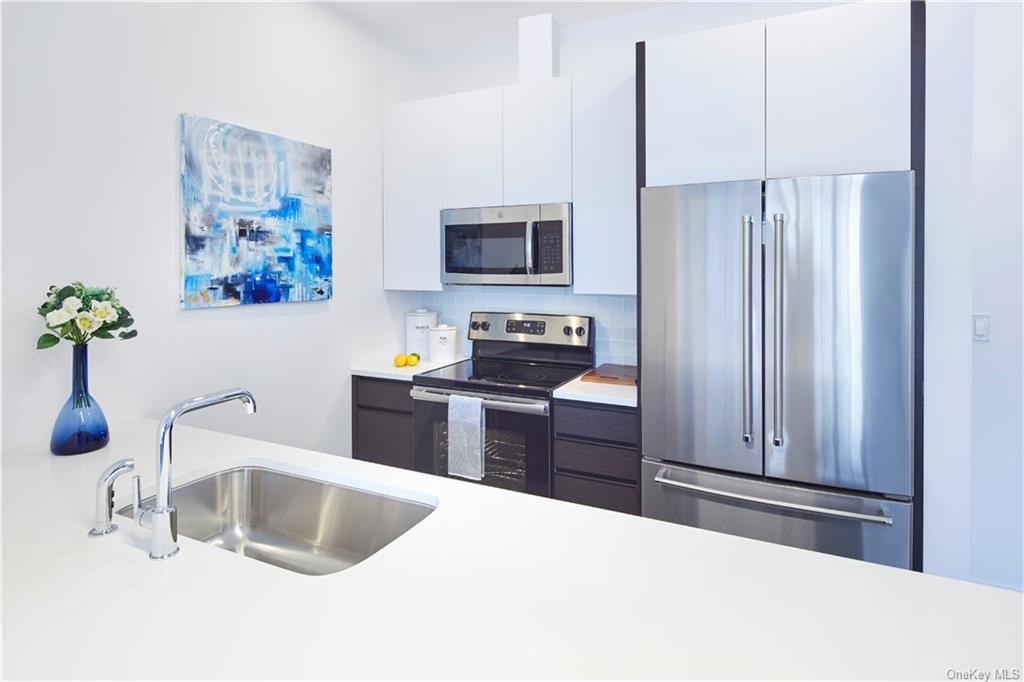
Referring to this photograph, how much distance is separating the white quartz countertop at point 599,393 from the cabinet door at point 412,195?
1.04 meters

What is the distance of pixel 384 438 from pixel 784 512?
1.90m

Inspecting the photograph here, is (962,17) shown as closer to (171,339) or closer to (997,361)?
(997,361)

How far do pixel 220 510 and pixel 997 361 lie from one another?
3071 millimetres

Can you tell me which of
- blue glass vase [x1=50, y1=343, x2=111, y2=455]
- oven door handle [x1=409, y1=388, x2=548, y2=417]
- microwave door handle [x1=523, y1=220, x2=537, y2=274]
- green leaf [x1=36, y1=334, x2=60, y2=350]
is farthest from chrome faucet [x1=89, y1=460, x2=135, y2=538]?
microwave door handle [x1=523, y1=220, x2=537, y2=274]

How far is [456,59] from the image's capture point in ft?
11.6

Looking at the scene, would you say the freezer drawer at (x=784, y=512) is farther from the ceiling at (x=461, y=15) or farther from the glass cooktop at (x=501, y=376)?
the ceiling at (x=461, y=15)

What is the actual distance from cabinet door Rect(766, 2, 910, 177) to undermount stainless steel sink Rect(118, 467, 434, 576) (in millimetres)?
1761

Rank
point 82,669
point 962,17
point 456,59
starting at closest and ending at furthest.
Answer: point 82,669, point 962,17, point 456,59

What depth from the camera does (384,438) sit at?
3094mm

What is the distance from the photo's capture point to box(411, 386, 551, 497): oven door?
8.53 feet

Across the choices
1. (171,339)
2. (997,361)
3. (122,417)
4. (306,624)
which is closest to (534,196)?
(171,339)

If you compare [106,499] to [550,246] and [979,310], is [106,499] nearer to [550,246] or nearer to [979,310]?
[550,246]

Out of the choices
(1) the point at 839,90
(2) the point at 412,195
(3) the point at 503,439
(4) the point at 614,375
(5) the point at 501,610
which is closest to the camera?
(5) the point at 501,610

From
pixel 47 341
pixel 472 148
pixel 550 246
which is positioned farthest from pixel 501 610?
pixel 472 148
